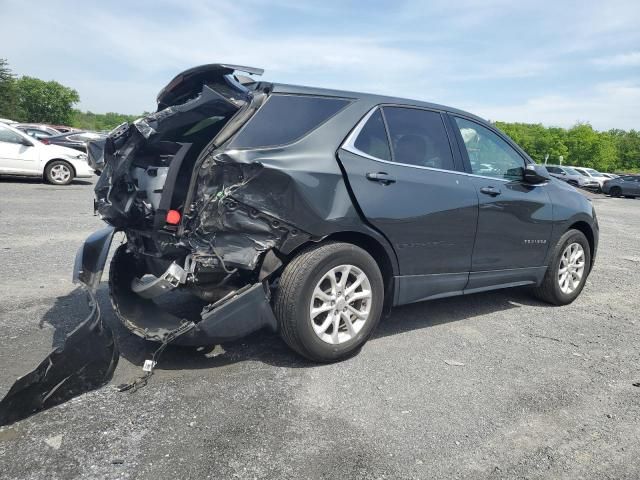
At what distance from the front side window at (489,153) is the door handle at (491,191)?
0.14 metres

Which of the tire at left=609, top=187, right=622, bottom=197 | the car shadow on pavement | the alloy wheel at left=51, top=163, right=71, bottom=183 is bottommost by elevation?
the car shadow on pavement

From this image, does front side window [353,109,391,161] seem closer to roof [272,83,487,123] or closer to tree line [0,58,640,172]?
roof [272,83,487,123]

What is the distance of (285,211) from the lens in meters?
3.21

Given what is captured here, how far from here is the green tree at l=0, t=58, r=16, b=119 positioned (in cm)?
6693

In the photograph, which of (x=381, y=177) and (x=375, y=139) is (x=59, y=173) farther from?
(x=381, y=177)

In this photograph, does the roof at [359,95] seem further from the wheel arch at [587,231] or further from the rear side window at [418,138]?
the wheel arch at [587,231]

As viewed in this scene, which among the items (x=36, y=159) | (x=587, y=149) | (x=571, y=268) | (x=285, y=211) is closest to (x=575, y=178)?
(x=36, y=159)

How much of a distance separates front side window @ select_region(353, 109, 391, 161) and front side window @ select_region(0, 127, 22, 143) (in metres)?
12.6

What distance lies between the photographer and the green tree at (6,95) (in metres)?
66.9

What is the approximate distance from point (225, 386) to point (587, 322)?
11.7ft

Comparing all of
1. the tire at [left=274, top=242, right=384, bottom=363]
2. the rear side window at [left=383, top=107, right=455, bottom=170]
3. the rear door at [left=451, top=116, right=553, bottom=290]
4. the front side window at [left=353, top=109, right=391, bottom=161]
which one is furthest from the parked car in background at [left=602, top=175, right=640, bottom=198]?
the tire at [left=274, top=242, right=384, bottom=363]

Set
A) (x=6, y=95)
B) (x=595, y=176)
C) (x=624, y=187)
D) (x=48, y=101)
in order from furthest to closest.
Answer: (x=48, y=101)
(x=6, y=95)
(x=595, y=176)
(x=624, y=187)

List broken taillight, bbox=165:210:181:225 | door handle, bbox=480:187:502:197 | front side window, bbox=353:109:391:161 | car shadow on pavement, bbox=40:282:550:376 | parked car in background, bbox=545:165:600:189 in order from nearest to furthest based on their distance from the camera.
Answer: broken taillight, bbox=165:210:181:225, car shadow on pavement, bbox=40:282:550:376, front side window, bbox=353:109:391:161, door handle, bbox=480:187:502:197, parked car in background, bbox=545:165:600:189

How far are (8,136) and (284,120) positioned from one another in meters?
12.6
